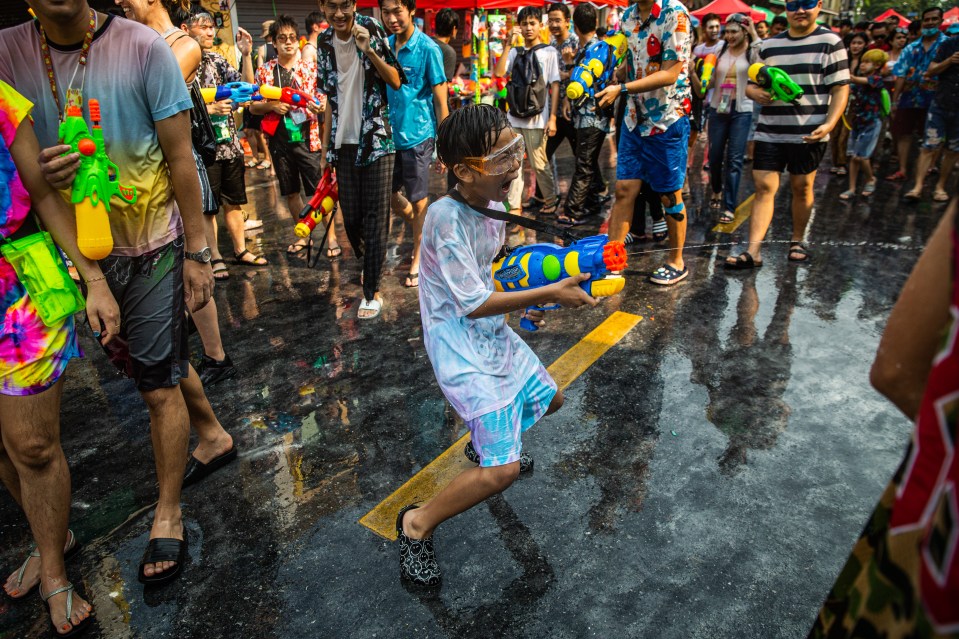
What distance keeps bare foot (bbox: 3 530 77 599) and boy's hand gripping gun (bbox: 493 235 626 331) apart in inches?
76.8

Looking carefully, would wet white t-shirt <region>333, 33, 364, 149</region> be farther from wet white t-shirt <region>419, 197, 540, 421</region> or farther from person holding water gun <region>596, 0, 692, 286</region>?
wet white t-shirt <region>419, 197, 540, 421</region>

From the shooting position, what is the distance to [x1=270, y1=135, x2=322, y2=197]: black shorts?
222 inches

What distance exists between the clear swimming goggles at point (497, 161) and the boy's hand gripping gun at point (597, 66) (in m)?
2.32

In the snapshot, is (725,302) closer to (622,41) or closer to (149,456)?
(622,41)


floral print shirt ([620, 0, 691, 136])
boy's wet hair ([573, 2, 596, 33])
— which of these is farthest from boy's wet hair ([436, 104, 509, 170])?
boy's wet hair ([573, 2, 596, 33])

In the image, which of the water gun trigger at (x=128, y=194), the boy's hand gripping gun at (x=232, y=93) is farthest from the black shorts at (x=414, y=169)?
the water gun trigger at (x=128, y=194)

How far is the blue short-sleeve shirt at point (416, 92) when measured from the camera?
472 cm

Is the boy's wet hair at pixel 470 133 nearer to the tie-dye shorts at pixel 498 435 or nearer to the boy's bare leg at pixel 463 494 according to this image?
the tie-dye shorts at pixel 498 435

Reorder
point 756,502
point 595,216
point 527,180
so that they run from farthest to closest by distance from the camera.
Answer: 1. point 527,180
2. point 595,216
3. point 756,502

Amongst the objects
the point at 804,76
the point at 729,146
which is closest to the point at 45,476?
the point at 804,76

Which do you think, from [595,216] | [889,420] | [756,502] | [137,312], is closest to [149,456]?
[137,312]

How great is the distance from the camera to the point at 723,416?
129 inches

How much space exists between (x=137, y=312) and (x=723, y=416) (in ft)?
8.92

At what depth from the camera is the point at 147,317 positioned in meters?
2.43
